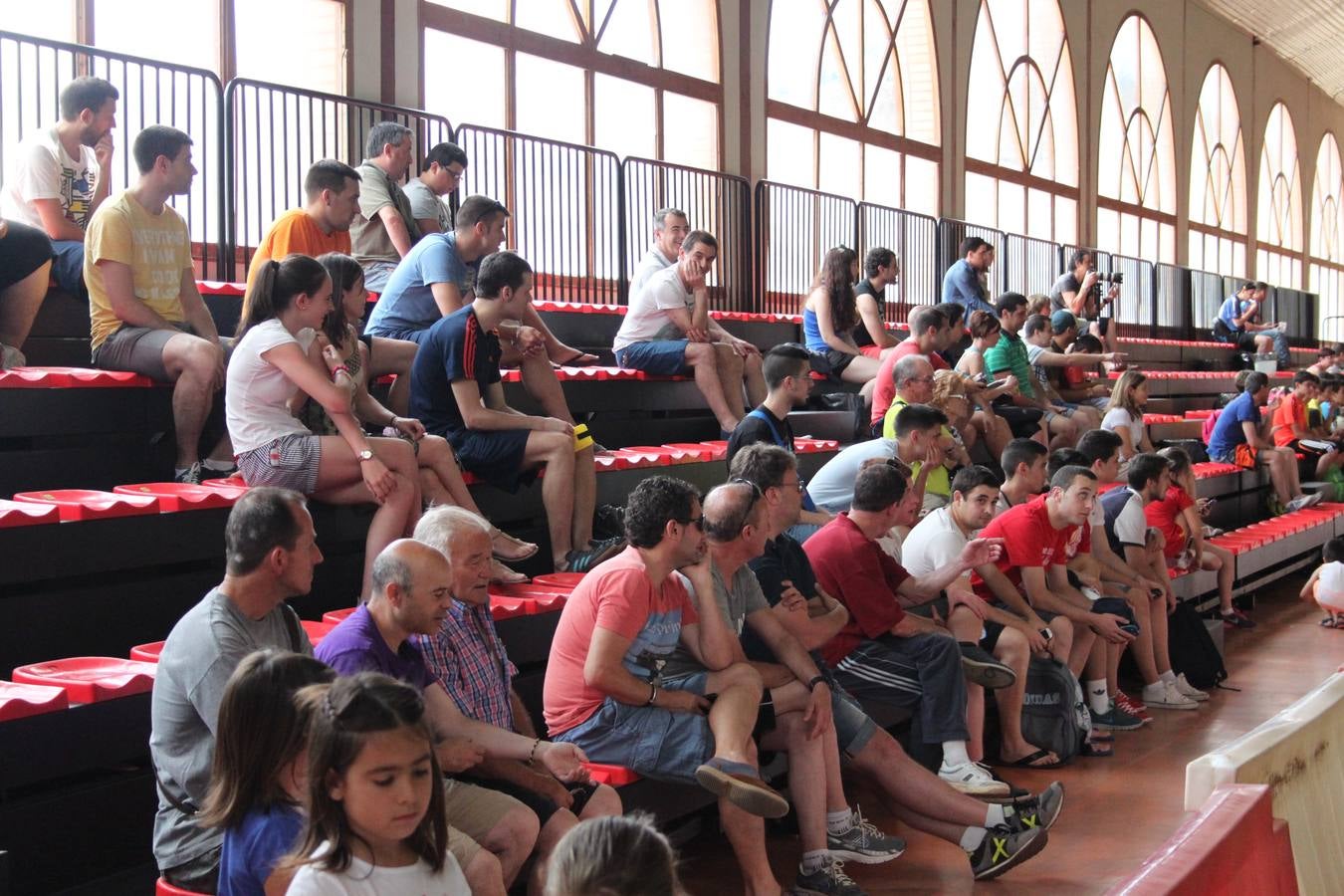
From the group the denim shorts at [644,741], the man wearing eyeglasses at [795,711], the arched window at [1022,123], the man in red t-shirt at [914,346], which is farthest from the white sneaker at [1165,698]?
the arched window at [1022,123]

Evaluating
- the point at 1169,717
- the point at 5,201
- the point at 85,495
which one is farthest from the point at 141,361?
the point at 1169,717

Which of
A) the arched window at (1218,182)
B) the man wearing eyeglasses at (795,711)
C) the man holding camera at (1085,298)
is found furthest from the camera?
the arched window at (1218,182)

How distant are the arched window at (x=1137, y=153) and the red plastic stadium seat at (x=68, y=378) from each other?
578 inches

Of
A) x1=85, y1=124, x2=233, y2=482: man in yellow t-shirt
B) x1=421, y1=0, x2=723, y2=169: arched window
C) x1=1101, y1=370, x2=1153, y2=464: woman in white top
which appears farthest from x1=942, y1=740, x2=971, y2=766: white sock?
x1=421, y1=0, x2=723, y2=169: arched window

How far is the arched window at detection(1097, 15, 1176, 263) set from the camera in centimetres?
1727

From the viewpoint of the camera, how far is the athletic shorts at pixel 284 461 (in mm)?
3934

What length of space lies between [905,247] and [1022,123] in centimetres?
432

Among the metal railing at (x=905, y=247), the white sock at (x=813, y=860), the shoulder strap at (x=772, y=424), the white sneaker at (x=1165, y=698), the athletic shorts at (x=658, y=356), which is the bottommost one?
the white sneaker at (x=1165, y=698)

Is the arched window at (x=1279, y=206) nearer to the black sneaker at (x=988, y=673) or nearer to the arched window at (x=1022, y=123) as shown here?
the arched window at (x=1022, y=123)

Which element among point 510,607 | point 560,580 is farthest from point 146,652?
point 560,580

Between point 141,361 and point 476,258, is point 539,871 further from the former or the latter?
point 476,258

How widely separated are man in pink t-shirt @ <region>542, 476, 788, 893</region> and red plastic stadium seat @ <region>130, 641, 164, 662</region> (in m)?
0.97

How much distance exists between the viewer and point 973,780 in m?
4.51

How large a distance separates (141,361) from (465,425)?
1.03 m
